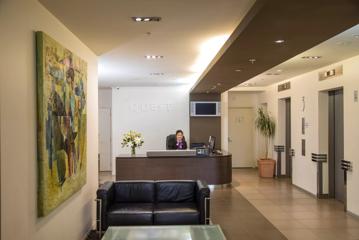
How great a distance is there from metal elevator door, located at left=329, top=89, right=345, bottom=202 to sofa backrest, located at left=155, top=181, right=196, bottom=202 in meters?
3.73

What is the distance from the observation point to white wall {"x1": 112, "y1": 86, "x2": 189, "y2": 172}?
12023 millimetres

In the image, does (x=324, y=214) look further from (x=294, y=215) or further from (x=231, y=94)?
(x=231, y=94)

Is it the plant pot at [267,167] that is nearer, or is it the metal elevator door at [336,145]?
the metal elevator door at [336,145]

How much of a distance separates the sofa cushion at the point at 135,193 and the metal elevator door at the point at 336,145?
4315 millimetres

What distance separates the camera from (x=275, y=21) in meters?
3.43

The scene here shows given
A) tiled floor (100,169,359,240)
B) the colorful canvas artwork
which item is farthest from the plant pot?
the colorful canvas artwork

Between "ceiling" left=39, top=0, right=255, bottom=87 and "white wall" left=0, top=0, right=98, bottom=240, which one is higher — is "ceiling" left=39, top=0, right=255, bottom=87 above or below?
above

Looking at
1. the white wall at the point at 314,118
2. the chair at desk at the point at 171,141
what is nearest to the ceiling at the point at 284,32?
the white wall at the point at 314,118

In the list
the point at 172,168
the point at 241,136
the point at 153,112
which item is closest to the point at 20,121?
the point at 172,168

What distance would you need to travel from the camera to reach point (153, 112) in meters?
12.1

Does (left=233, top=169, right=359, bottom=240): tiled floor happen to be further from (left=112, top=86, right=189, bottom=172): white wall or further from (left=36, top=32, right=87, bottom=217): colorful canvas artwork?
(left=36, top=32, right=87, bottom=217): colorful canvas artwork

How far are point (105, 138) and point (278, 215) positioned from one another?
7.44 metres

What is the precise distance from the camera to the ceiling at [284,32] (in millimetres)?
3039

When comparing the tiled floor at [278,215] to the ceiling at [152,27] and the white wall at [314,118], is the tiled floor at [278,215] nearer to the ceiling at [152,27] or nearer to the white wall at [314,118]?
the white wall at [314,118]
